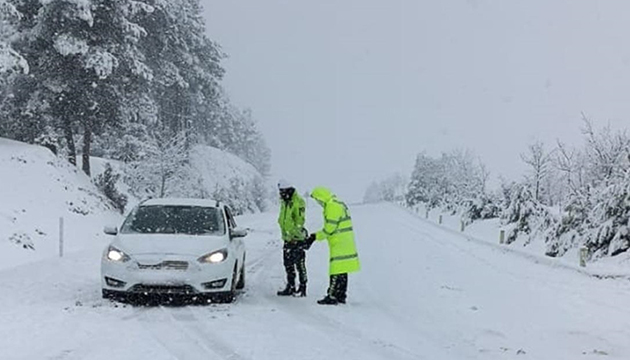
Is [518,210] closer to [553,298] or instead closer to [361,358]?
[553,298]

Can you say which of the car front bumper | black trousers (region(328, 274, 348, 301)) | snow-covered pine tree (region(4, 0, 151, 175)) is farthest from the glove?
snow-covered pine tree (region(4, 0, 151, 175))

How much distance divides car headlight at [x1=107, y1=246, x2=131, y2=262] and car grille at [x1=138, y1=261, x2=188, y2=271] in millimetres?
282

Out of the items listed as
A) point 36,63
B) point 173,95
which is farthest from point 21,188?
point 173,95

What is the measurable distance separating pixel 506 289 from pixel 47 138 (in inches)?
824

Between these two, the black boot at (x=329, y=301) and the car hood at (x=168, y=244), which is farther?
the black boot at (x=329, y=301)

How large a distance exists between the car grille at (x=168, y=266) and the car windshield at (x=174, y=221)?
1.38 metres

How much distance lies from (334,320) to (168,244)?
2667mm

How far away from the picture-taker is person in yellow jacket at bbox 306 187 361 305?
36.9ft

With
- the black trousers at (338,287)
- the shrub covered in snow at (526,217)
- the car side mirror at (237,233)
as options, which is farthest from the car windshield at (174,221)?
the shrub covered in snow at (526,217)

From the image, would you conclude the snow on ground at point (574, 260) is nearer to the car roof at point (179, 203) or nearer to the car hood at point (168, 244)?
the car roof at point (179, 203)

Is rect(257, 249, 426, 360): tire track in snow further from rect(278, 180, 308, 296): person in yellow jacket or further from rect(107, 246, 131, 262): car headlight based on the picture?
rect(107, 246, 131, 262): car headlight

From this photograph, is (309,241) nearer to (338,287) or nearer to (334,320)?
(338,287)

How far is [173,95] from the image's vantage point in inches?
1881

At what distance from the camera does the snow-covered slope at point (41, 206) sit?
18719 mm
